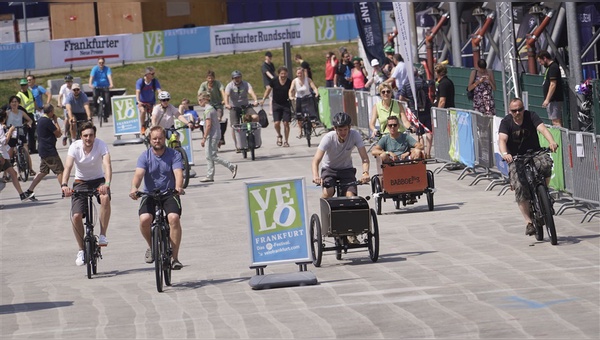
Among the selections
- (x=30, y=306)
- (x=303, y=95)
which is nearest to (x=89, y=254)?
(x=30, y=306)

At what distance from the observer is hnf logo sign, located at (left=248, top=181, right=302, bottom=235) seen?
1434 centimetres

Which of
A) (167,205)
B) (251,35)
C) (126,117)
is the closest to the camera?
(167,205)

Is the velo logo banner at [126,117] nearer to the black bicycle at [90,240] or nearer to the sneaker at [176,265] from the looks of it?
the black bicycle at [90,240]

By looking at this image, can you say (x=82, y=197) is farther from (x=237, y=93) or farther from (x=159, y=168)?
(x=237, y=93)

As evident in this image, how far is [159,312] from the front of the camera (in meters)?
12.9

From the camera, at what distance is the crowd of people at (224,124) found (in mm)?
15062

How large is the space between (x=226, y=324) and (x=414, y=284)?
7.83 ft

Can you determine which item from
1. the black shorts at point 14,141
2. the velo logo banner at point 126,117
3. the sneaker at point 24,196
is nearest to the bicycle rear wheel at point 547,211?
the sneaker at point 24,196

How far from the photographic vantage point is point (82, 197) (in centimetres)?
1591

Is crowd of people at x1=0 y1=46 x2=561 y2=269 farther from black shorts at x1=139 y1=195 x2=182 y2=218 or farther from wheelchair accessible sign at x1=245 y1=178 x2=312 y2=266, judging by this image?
wheelchair accessible sign at x1=245 y1=178 x2=312 y2=266

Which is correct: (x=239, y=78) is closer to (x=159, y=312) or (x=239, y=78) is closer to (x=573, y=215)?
(x=573, y=215)

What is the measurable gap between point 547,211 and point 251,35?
1844 inches

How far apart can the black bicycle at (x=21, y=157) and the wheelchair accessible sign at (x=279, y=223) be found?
1502 cm

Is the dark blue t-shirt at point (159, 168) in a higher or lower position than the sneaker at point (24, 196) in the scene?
higher
